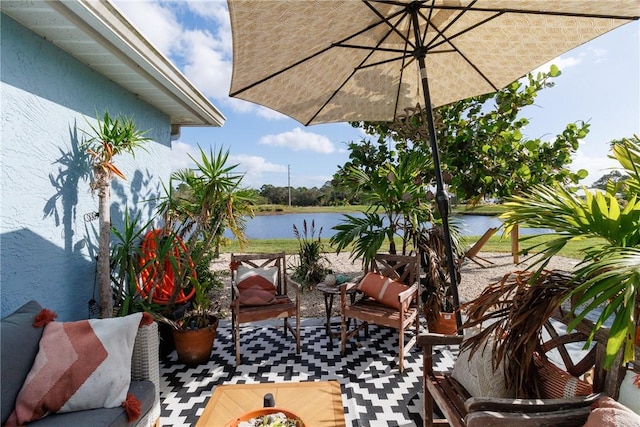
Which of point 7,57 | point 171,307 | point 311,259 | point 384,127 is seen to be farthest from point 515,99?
point 7,57

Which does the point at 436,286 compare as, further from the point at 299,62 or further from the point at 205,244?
the point at 299,62

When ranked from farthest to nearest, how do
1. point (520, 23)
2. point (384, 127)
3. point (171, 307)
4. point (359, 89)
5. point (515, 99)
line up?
1. point (384, 127)
2. point (515, 99)
3. point (171, 307)
4. point (359, 89)
5. point (520, 23)

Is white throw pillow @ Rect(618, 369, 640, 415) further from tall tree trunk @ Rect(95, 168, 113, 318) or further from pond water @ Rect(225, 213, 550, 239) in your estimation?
tall tree trunk @ Rect(95, 168, 113, 318)

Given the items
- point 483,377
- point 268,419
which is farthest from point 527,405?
point 268,419

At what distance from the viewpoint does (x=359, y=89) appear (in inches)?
105

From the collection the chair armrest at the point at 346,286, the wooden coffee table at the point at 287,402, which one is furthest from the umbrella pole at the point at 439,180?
the chair armrest at the point at 346,286

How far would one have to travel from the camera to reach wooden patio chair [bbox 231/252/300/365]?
295 cm

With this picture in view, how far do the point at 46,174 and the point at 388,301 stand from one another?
3.04 metres

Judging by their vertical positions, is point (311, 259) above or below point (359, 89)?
below

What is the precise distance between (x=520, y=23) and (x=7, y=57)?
3.23m

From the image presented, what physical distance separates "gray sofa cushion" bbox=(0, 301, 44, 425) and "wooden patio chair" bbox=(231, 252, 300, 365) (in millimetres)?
1438

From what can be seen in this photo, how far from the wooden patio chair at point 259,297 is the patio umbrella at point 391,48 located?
1.67m

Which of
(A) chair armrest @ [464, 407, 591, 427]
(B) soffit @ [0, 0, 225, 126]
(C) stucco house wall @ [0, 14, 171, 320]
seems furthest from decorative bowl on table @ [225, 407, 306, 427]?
(B) soffit @ [0, 0, 225, 126]

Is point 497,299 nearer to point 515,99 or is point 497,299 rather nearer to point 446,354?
point 446,354
